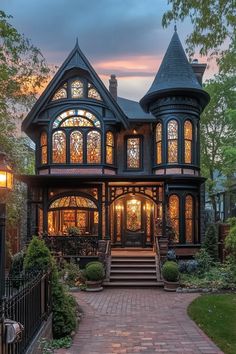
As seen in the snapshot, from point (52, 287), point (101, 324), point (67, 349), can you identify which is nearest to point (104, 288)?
point (101, 324)

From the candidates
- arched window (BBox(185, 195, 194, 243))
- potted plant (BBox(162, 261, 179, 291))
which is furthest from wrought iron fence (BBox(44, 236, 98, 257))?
arched window (BBox(185, 195, 194, 243))

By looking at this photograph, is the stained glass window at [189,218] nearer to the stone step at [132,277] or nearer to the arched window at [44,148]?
the stone step at [132,277]

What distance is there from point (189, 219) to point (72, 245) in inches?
215

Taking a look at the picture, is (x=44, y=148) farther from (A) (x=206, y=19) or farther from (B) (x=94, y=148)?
(A) (x=206, y=19)

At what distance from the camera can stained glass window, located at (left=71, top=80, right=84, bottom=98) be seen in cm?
1856

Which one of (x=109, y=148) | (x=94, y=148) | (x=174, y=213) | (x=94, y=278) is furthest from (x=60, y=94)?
(x=94, y=278)

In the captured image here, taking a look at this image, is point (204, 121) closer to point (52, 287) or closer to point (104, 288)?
point (104, 288)

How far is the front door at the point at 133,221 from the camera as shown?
19.2m

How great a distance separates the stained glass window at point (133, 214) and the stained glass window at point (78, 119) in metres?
3.83

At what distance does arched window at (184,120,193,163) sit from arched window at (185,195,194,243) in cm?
172

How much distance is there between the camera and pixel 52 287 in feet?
26.7

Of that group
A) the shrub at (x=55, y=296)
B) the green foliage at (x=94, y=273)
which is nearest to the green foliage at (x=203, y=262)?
the green foliage at (x=94, y=273)

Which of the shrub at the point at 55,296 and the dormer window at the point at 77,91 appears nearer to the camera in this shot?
the shrub at the point at 55,296

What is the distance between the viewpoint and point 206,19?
297 inches
